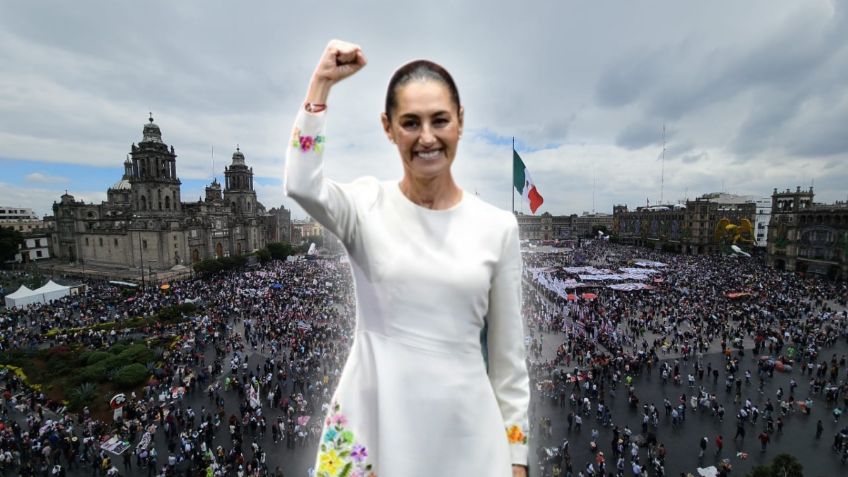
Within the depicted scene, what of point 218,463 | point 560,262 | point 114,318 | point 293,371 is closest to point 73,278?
point 114,318

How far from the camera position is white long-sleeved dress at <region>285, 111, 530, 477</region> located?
63.0 inches

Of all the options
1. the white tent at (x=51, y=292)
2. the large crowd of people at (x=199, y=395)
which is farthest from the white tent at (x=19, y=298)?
the large crowd of people at (x=199, y=395)

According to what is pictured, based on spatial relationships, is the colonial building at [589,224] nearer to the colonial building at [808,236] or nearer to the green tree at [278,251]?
the colonial building at [808,236]

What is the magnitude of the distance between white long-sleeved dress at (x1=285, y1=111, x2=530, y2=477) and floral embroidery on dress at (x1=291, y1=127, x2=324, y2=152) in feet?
0.63

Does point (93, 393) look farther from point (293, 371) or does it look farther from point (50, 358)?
point (293, 371)

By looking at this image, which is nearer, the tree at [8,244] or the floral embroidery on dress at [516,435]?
the floral embroidery on dress at [516,435]

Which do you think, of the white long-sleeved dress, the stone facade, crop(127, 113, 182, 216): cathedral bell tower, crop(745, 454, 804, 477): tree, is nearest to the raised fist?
the white long-sleeved dress

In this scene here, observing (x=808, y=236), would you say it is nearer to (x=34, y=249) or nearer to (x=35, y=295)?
(x=35, y=295)

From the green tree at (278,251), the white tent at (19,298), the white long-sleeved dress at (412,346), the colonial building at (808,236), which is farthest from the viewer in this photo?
the green tree at (278,251)

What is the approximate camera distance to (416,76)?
65.3 inches

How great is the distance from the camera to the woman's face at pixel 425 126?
1.63 meters

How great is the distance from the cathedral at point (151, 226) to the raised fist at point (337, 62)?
163ft

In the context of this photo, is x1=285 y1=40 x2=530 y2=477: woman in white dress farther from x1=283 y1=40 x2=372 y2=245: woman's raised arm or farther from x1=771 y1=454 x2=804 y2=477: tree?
x1=771 y1=454 x2=804 y2=477: tree

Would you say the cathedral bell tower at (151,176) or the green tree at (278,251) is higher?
the cathedral bell tower at (151,176)
